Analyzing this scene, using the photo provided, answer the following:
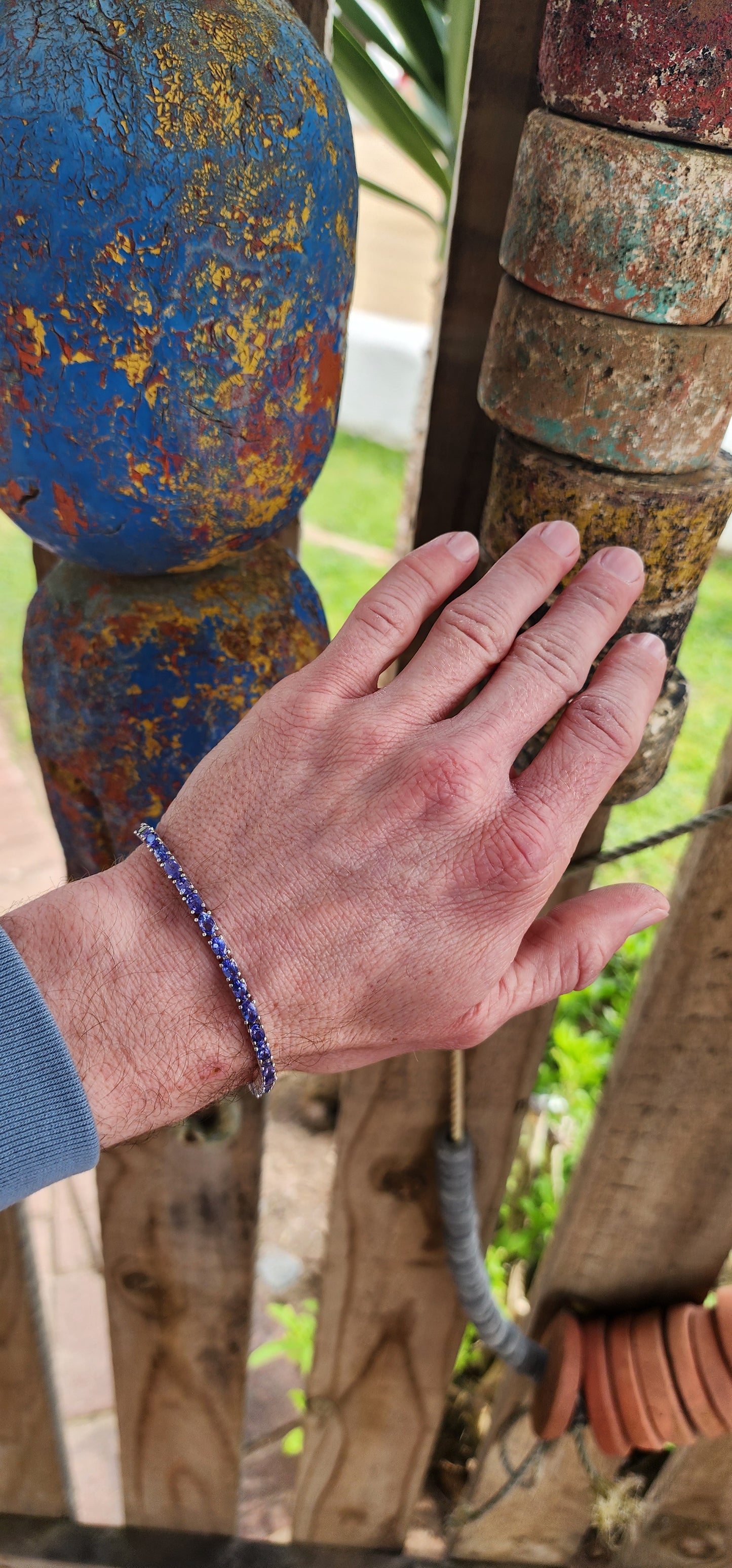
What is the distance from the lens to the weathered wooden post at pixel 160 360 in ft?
1.68

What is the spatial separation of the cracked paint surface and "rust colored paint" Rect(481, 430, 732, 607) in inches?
6.0

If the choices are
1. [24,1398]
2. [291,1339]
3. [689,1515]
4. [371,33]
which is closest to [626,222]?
[371,33]

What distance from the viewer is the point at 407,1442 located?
1.35 m

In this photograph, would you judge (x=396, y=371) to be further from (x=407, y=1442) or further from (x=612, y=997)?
(x=407, y=1442)

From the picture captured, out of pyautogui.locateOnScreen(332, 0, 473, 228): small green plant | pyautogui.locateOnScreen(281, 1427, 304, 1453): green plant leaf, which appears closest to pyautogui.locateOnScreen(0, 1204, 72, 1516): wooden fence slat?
pyautogui.locateOnScreen(281, 1427, 304, 1453): green plant leaf

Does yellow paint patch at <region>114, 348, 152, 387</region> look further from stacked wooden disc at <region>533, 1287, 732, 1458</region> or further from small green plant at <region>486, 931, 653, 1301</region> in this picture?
small green plant at <region>486, 931, 653, 1301</region>

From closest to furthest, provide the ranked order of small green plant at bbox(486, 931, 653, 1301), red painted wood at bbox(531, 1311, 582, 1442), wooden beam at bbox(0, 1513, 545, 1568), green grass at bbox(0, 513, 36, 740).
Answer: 1. red painted wood at bbox(531, 1311, 582, 1442)
2. wooden beam at bbox(0, 1513, 545, 1568)
3. small green plant at bbox(486, 931, 653, 1301)
4. green grass at bbox(0, 513, 36, 740)

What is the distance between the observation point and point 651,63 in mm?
518

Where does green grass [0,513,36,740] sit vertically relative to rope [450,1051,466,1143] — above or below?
below

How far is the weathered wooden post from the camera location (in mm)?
513

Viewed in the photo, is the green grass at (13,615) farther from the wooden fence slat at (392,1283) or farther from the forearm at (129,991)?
the forearm at (129,991)

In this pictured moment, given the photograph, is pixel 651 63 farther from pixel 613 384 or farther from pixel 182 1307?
pixel 182 1307

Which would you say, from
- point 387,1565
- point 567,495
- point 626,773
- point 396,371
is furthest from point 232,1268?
point 396,371

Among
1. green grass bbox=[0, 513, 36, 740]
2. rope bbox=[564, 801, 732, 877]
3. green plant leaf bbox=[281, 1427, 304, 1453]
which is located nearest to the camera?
rope bbox=[564, 801, 732, 877]
